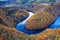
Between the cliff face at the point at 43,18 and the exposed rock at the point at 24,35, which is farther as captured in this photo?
the cliff face at the point at 43,18

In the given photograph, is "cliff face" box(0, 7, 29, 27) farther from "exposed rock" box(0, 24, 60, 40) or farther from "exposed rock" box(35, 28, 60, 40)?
"exposed rock" box(35, 28, 60, 40)

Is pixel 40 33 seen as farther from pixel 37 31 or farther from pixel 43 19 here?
pixel 43 19

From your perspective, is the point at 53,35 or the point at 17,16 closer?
the point at 53,35

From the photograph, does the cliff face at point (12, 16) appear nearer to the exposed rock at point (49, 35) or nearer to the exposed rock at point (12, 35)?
the exposed rock at point (12, 35)

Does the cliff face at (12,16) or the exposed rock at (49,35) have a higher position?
the cliff face at (12,16)

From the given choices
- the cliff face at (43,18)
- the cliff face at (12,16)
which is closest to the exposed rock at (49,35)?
the cliff face at (43,18)

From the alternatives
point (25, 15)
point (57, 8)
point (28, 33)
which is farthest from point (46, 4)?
point (28, 33)

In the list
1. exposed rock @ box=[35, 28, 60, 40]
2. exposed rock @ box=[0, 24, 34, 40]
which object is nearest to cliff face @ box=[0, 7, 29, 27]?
exposed rock @ box=[0, 24, 34, 40]
